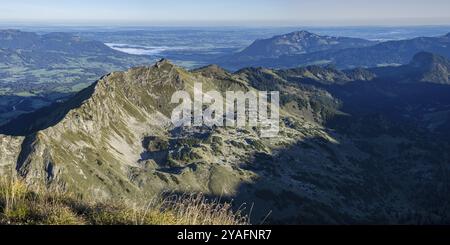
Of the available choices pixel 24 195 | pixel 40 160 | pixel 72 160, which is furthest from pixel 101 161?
pixel 24 195
